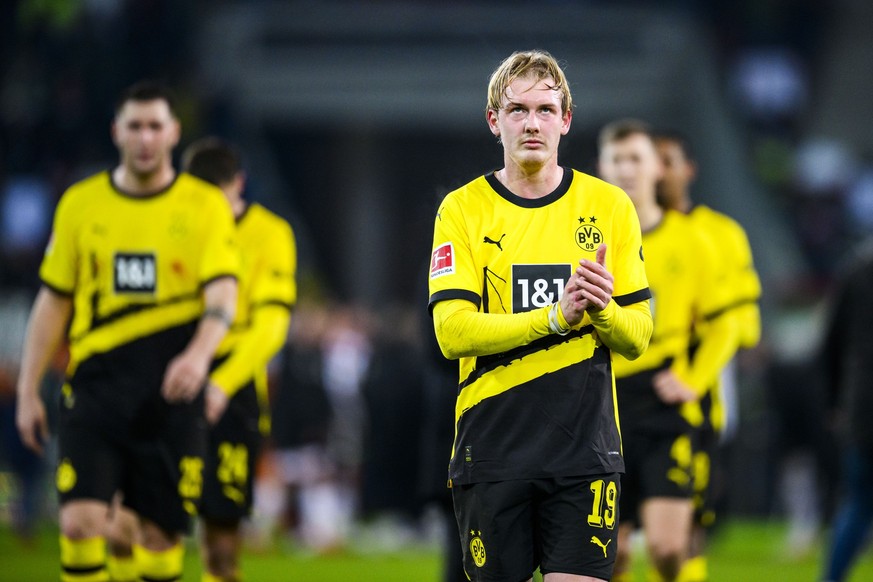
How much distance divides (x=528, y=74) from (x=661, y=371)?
306cm

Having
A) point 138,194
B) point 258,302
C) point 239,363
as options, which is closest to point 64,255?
point 138,194

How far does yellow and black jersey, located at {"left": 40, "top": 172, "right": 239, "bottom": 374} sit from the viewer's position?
7180mm

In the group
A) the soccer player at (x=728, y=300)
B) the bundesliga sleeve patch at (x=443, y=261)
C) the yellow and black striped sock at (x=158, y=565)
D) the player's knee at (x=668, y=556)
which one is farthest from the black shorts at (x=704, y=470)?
the bundesliga sleeve patch at (x=443, y=261)

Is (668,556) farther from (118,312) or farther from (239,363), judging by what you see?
(118,312)

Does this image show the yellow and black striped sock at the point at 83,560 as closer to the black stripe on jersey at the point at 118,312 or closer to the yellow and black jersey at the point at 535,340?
the black stripe on jersey at the point at 118,312

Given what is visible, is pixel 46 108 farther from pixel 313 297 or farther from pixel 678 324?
pixel 678 324

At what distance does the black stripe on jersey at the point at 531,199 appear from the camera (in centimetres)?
523

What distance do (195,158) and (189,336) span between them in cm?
144

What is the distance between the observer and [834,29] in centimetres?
2861

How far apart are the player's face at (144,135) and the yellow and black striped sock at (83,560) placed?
5.76 feet

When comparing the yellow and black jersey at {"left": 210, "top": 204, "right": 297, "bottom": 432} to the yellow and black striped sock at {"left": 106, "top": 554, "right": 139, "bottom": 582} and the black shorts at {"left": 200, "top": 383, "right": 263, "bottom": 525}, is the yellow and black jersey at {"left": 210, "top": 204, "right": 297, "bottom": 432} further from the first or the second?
the yellow and black striped sock at {"left": 106, "top": 554, "right": 139, "bottom": 582}

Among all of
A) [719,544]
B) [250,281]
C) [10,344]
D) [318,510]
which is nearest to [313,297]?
[10,344]

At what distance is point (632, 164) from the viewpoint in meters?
7.84

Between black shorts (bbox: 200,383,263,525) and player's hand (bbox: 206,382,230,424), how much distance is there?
0.16m
